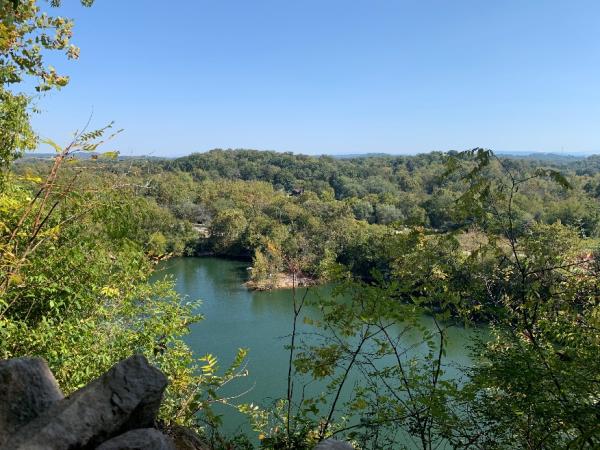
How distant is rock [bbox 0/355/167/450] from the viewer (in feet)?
4.69

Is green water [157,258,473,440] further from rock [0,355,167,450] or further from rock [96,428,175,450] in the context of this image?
rock [96,428,175,450]

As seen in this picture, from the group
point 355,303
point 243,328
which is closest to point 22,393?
point 355,303

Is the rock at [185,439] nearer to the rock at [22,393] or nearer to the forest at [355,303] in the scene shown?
the forest at [355,303]

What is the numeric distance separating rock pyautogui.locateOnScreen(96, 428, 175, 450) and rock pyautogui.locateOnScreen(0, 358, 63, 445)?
1.01 ft

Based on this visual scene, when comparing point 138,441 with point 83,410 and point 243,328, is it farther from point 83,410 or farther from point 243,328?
point 243,328

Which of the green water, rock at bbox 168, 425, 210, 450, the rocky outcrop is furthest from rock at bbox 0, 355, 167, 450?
the green water

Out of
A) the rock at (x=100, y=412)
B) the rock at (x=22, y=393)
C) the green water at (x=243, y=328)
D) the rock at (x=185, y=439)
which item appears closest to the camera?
the rock at (x=100, y=412)

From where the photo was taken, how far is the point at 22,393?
61.8 inches

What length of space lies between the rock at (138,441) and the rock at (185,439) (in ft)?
2.15

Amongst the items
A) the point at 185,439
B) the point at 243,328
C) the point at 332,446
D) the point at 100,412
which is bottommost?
the point at 243,328

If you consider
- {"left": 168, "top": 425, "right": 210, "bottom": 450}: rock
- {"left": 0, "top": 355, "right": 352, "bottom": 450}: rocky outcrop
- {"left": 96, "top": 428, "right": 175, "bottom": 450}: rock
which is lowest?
{"left": 168, "top": 425, "right": 210, "bottom": 450}: rock

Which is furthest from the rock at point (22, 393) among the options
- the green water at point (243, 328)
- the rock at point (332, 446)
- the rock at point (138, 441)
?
the green water at point (243, 328)

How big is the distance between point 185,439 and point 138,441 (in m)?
0.82

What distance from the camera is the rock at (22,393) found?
1538 mm
